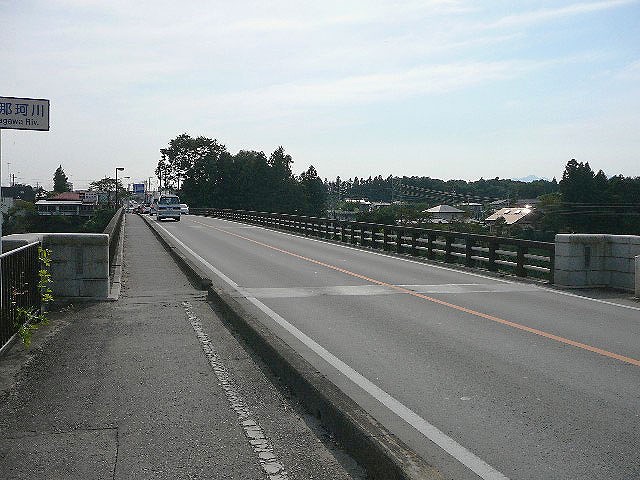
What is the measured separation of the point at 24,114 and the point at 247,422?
18.1 feet

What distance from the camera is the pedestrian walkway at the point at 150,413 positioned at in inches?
190

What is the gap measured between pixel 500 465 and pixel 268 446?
164 centimetres

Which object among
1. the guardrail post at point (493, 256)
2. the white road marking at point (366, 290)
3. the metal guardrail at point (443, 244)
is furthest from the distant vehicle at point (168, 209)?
the white road marking at point (366, 290)

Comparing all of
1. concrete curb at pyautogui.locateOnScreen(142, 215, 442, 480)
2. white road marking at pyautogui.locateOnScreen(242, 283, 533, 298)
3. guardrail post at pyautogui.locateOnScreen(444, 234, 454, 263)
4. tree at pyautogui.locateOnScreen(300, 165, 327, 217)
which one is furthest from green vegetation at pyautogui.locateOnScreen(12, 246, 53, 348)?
tree at pyautogui.locateOnScreen(300, 165, 327, 217)

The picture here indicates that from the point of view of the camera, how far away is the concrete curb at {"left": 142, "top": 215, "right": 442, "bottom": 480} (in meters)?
4.34

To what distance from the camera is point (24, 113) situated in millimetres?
9102

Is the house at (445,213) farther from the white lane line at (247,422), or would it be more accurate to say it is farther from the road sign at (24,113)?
the white lane line at (247,422)

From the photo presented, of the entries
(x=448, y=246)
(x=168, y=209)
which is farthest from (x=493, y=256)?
(x=168, y=209)

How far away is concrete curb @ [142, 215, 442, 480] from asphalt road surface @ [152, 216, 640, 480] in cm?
37

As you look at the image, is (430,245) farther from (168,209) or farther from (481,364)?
(168,209)

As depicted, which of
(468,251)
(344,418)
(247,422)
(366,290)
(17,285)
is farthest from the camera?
(468,251)

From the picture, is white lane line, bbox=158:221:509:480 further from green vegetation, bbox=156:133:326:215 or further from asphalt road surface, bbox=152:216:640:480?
green vegetation, bbox=156:133:326:215

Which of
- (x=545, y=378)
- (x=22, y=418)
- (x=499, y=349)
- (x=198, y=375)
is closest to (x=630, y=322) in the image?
(x=499, y=349)

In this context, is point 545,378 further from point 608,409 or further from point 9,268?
point 9,268
